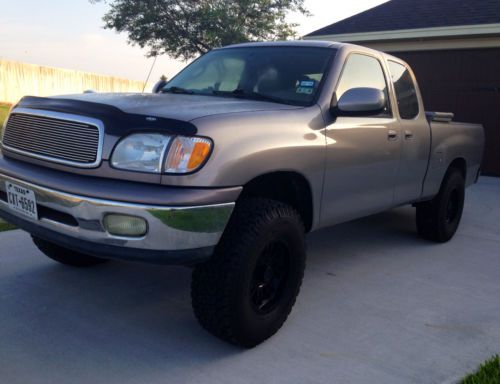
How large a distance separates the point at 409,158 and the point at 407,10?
29.0ft

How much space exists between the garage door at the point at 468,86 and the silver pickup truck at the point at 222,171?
679cm

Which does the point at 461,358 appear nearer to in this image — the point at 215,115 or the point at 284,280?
the point at 284,280

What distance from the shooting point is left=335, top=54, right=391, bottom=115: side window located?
11.8ft

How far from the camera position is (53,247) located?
3764 millimetres

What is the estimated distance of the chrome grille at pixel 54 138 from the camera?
2.57 m

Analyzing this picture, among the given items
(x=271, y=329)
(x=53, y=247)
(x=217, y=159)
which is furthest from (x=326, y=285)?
(x=53, y=247)

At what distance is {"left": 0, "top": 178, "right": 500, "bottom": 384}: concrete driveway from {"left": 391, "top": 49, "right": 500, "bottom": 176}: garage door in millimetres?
6036

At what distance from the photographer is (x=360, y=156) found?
3561 mm

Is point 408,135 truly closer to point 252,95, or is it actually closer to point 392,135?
point 392,135

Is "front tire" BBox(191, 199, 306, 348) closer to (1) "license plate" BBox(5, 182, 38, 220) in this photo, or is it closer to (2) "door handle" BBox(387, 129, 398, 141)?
(1) "license plate" BBox(5, 182, 38, 220)

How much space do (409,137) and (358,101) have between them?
1164 millimetres

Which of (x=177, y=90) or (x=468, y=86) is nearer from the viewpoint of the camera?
(x=177, y=90)

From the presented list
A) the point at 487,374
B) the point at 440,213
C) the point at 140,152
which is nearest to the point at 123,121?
the point at 140,152

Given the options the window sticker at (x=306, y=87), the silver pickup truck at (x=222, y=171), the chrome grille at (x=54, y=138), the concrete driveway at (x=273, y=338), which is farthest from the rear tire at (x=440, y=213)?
the chrome grille at (x=54, y=138)
